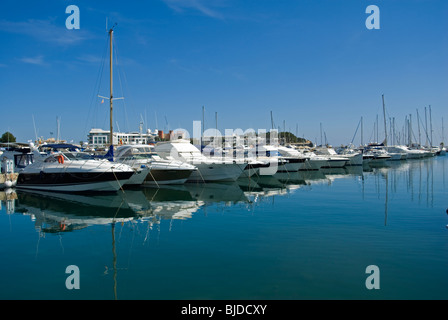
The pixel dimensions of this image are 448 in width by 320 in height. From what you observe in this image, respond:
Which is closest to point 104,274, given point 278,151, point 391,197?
point 391,197

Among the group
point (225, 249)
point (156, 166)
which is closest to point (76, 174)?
point (156, 166)

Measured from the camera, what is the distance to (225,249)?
35.0 feet

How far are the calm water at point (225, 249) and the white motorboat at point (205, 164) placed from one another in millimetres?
9742

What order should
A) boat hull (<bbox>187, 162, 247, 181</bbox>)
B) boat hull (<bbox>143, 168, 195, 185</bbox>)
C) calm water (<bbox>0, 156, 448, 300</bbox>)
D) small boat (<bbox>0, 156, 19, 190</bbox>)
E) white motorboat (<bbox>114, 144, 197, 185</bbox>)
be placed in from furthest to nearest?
boat hull (<bbox>187, 162, 247, 181</bbox>), boat hull (<bbox>143, 168, 195, 185</bbox>), white motorboat (<bbox>114, 144, 197, 185</bbox>), small boat (<bbox>0, 156, 19, 190</bbox>), calm water (<bbox>0, 156, 448, 300</bbox>)

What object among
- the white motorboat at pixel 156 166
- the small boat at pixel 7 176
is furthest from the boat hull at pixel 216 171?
the small boat at pixel 7 176

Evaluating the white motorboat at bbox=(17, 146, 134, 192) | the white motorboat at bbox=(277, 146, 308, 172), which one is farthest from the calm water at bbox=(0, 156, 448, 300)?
the white motorboat at bbox=(277, 146, 308, 172)

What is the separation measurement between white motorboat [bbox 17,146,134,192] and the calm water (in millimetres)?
2560

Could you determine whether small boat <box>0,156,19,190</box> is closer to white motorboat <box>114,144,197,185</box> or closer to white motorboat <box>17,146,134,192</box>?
white motorboat <box>17,146,134,192</box>

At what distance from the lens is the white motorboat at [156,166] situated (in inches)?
1049

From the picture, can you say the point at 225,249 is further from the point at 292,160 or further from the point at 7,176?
the point at 292,160

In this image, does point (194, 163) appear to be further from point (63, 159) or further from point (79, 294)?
point (79, 294)

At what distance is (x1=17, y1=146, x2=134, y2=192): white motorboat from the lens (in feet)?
72.9

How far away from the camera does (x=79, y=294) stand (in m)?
7.48
